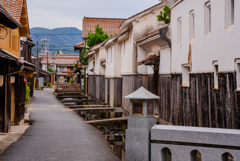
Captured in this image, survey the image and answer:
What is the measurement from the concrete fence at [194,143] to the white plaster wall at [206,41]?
3075mm

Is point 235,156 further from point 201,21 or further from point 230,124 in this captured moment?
point 201,21

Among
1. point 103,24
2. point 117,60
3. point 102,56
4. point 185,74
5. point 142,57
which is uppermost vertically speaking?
point 103,24

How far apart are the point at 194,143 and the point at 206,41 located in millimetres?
5194

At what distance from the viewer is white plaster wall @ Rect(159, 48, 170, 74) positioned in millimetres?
15319

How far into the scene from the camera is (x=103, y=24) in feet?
180

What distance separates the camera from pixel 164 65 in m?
15.7

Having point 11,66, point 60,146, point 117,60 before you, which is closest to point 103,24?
point 117,60

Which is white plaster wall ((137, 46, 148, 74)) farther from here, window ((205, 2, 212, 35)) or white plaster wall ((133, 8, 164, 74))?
window ((205, 2, 212, 35))

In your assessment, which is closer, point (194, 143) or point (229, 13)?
point (194, 143)

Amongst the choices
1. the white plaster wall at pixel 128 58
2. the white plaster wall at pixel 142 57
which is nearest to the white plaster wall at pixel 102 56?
the white plaster wall at pixel 128 58

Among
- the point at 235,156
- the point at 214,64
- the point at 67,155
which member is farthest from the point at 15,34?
the point at 235,156

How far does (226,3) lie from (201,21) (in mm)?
2083

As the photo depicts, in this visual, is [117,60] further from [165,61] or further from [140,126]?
[140,126]

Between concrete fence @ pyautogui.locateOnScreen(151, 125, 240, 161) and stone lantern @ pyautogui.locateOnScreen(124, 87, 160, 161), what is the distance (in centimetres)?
35
